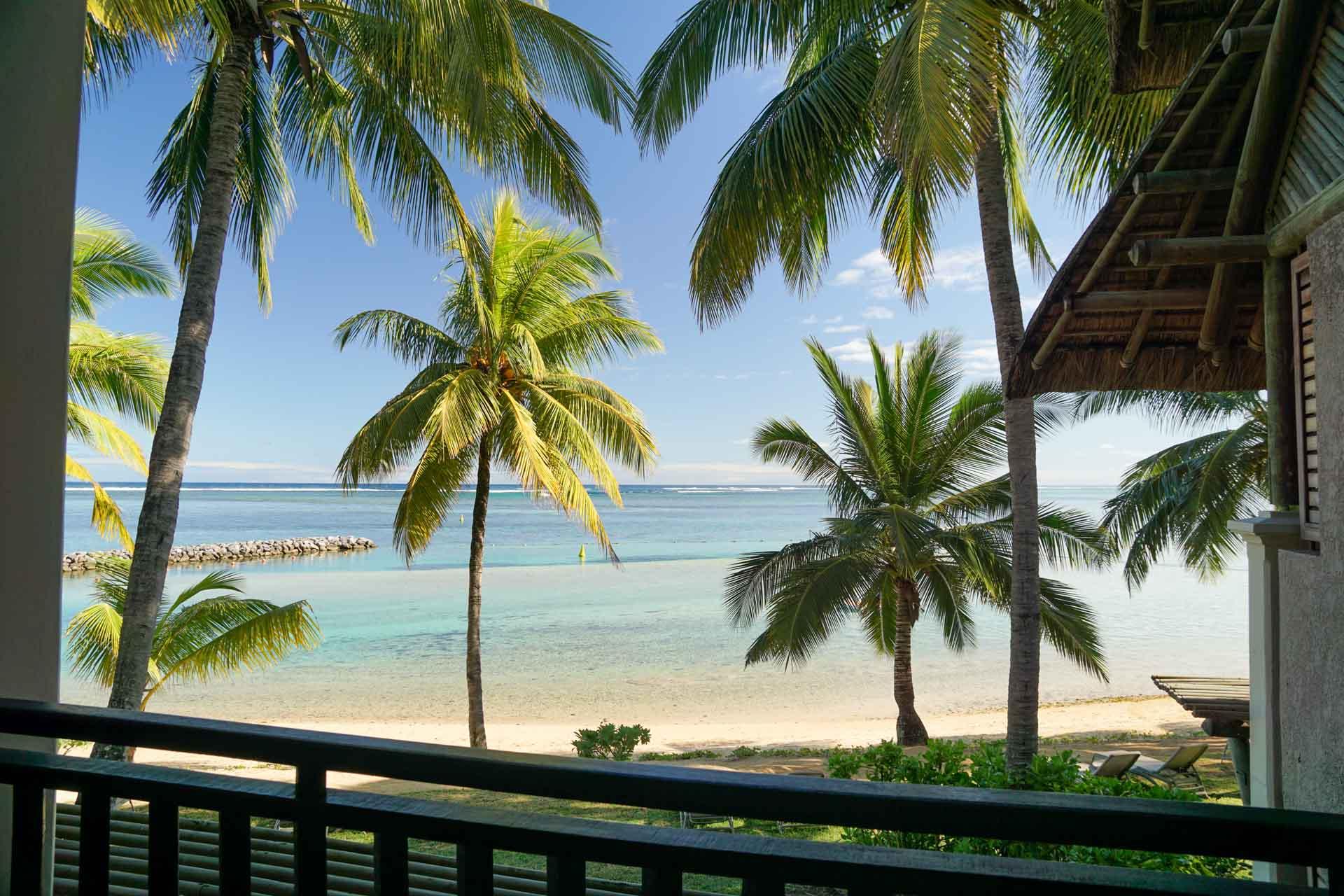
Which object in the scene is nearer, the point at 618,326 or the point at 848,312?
the point at 618,326

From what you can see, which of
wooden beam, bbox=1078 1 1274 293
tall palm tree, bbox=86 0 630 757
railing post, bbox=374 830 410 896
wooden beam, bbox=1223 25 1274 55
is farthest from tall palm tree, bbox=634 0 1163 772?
railing post, bbox=374 830 410 896

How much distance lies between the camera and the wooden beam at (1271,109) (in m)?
2.43

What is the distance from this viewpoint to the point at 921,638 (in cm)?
2225

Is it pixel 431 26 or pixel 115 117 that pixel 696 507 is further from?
pixel 431 26

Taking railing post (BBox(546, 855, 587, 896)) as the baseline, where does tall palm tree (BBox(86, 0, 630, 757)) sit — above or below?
above

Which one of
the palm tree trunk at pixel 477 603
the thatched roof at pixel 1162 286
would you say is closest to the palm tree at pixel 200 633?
the palm tree trunk at pixel 477 603

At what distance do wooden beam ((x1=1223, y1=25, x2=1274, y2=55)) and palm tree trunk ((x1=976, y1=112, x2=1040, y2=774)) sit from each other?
3.61 m

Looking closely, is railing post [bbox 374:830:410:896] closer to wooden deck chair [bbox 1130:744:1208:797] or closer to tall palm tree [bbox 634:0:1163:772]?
tall palm tree [bbox 634:0:1163:772]

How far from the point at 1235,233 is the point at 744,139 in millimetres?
4513

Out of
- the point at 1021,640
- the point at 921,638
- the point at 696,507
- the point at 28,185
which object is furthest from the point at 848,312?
the point at 28,185

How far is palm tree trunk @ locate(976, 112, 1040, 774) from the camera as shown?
6.26 meters

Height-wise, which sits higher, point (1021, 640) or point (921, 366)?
point (921, 366)

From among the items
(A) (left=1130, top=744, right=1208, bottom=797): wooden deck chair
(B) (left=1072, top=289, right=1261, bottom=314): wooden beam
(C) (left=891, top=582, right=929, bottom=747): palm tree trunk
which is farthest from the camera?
(C) (left=891, top=582, right=929, bottom=747): palm tree trunk

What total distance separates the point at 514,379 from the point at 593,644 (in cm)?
1191
